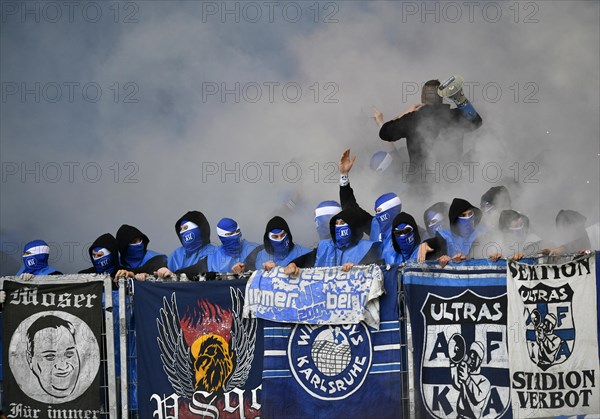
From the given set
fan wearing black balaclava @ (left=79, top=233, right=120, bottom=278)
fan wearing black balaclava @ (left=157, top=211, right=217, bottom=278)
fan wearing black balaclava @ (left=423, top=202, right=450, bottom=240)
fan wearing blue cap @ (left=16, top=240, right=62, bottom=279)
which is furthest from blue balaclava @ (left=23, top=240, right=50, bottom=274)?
fan wearing black balaclava @ (left=423, top=202, right=450, bottom=240)

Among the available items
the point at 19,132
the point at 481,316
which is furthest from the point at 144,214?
the point at 481,316

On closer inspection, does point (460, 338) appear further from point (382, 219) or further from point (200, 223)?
point (200, 223)

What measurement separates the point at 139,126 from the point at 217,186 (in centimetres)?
Result: 132

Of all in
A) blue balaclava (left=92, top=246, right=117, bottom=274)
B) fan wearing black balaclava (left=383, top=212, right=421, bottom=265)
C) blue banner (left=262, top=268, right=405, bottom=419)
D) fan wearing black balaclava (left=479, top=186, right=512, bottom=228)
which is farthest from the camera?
blue balaclava (left=92, top=246, right=117, bottom=274)

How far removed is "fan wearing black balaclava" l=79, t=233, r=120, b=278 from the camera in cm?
1197

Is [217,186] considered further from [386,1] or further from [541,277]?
[541,277]

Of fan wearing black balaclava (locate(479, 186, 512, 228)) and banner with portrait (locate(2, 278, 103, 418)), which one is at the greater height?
fan wearing black balaclava (locate(479, 186, 512, 228))

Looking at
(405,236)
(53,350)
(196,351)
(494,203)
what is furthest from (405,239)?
(53,350)

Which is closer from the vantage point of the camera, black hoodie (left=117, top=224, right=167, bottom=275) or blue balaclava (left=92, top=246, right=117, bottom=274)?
blue balaclava (left=92, top=246, right=117, bottom=274)

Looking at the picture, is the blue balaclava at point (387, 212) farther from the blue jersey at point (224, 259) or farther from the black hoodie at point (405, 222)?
the blue jersey at point (224, 259)

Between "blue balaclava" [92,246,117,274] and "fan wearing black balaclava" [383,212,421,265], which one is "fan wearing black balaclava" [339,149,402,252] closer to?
"fan wearing black balaclava" [383,212,421,265]

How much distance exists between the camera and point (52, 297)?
10617 millimetres

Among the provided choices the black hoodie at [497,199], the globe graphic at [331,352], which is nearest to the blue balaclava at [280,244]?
the globe graphic at [331,352]

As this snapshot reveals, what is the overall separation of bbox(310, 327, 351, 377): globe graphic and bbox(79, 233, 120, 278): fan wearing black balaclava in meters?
2.96
